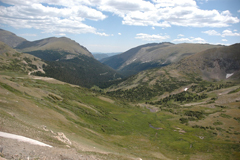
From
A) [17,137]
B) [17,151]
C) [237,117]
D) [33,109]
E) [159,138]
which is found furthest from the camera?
[237,117]

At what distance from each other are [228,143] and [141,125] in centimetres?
4758

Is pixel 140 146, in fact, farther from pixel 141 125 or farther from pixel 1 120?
pixel 1 120

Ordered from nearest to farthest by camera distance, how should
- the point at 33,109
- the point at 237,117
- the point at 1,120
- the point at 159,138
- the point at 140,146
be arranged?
the point at 1,120 → the point at 33,109 → the point at 140,146 → the point at 159,138 → the point at 237,117

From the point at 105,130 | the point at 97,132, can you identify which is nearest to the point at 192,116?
the point at 105,130

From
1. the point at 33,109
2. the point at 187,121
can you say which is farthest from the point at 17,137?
the point at 187,121

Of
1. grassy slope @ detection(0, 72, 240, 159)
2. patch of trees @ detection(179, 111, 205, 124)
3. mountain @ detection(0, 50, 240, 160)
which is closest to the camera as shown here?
mountain @ detection(0, 50, 240, 160)

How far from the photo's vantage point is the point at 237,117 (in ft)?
386

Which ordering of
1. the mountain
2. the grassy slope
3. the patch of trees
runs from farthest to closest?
the patch of trees
the grassy slope
the mountain

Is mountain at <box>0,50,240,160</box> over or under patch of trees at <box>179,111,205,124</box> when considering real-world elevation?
over

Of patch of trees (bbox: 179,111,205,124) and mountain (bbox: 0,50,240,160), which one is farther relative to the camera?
patch of trees (bbox: 179,111,205,124)

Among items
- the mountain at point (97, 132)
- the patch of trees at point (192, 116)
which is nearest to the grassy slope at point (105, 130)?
the mountain at point (97, 132)

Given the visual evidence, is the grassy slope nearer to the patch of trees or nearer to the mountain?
the mountain

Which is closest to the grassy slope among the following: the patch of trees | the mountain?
the mountain

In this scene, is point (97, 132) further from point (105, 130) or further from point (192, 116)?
point (192, 116)
